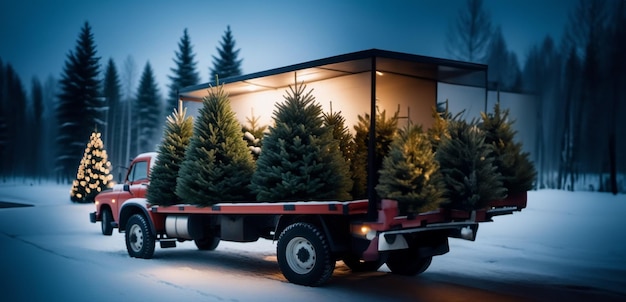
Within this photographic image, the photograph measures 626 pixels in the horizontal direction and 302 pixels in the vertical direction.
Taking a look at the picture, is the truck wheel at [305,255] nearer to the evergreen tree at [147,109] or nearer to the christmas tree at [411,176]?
the christmas tree at [411,176]

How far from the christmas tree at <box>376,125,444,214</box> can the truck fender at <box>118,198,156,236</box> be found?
5651mm

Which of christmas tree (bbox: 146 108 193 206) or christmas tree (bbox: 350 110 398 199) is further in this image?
christmas tree (bbox: 146 108 193 206)

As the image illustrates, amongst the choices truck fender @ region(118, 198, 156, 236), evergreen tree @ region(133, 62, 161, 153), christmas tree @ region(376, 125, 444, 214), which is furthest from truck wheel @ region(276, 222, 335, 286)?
evergreen tree @ region(133, 62, 161, 153)

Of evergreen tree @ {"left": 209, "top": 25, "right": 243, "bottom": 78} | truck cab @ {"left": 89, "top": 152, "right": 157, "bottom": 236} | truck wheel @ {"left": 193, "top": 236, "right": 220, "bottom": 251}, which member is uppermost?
evergreen tree @ {"left": 209, "top": 25, "right": 243, "bottom": 78}

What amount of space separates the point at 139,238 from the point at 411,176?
634 cm

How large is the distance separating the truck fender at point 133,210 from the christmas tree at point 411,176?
5.65 metres

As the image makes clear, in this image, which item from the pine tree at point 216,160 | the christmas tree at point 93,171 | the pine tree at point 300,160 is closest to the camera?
the pine tree at point 300,160

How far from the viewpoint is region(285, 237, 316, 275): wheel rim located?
8.57 metres

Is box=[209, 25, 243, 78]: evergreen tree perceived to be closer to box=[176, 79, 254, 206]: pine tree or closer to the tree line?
the tree line

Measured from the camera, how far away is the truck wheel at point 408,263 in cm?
971

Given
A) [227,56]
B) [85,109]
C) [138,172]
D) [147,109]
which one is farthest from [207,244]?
[147,109]

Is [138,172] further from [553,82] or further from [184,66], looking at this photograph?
[184,66]

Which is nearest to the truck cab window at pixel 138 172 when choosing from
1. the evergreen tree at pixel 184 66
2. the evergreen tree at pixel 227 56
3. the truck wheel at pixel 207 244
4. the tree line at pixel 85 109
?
the truck wheel at pixel 207 244

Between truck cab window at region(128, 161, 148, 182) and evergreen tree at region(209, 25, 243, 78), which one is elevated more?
evergreen tree at region(209, 25, 243, 78)
